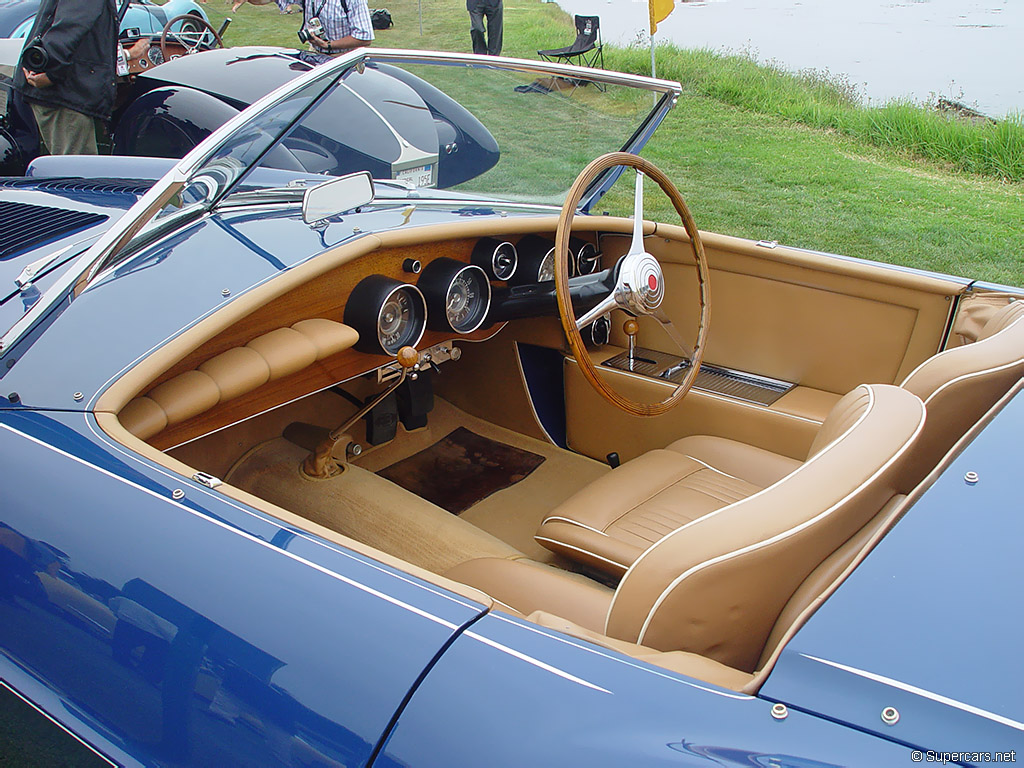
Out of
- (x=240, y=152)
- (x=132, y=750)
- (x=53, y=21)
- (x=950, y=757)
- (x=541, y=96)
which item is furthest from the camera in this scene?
(x=53, y=21)

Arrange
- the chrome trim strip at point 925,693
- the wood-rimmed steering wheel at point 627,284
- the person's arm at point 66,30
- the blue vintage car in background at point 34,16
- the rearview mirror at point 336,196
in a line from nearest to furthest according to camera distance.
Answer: the chrome trim strip at point 925,693, the wood-rimmed steering wheel at point 627,284, the rearview mirror at point 336,196, the person's arm at point 66,30, the blue vintage car in background at point 34,16

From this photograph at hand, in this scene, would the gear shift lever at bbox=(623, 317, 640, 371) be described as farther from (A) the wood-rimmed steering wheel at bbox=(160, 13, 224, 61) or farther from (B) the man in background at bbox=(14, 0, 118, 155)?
(A) the wood-rimmed steering wheel at bbox=(160, 13, 224, 61)

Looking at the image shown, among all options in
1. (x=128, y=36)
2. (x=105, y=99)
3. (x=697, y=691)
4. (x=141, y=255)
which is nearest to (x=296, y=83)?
(x=141, y=255)

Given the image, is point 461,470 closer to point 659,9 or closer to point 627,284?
point 627,284

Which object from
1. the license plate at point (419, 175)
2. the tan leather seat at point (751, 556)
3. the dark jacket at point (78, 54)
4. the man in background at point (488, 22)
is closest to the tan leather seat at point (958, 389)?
the tan leather seat at point (751, 556)

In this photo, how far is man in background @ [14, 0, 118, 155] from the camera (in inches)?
168

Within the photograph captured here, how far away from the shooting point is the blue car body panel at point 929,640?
2.74ft

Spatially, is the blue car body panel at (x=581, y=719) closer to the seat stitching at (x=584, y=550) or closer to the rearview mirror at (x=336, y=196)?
the seat stitching at (x=584, y=550)

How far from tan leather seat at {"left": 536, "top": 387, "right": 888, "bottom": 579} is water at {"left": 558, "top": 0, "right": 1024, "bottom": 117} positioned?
6460mm

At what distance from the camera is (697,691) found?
938 millimetres

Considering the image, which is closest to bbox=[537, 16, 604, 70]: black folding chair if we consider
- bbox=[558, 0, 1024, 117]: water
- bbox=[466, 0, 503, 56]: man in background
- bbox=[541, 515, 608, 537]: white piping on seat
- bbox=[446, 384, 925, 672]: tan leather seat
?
bbox=[466, 0, 503, 56]: man in background

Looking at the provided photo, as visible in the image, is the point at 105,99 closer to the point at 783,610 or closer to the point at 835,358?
the point at 835,358

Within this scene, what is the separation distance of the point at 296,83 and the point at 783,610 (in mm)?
1526

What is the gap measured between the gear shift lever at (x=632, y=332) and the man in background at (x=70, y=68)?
10.7ft
